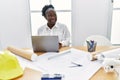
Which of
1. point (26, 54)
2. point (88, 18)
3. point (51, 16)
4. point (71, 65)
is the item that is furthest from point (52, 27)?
point (71, 65)

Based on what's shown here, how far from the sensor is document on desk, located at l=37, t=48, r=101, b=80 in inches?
55.1

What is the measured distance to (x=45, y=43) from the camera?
1.86 meters

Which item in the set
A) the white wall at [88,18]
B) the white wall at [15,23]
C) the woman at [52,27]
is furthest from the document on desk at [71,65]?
the white wall at [15,23]

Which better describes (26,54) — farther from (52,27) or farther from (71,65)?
(52,27)

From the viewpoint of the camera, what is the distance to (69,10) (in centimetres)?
305

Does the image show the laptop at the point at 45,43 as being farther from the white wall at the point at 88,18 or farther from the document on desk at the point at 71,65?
the white wall at the point at 88,18

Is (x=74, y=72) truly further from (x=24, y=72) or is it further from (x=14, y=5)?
(x=14, y=5)

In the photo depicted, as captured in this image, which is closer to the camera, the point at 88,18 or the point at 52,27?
the point at 52,27

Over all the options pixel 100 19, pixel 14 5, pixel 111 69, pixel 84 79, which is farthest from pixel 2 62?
pixel 100 19

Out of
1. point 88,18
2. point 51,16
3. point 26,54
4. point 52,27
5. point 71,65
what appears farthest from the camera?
point 88,18

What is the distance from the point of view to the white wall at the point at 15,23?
3016mm

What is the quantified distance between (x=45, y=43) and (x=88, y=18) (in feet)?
4.43

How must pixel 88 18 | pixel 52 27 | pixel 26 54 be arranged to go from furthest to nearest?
pixel 88 18, pixel 52 27, pixel 26 54

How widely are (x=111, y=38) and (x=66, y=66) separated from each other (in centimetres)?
181
